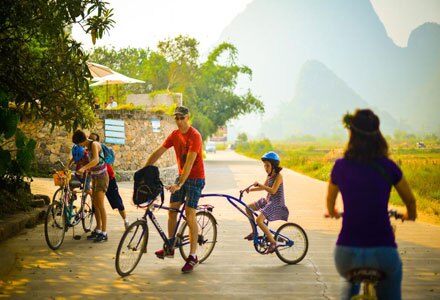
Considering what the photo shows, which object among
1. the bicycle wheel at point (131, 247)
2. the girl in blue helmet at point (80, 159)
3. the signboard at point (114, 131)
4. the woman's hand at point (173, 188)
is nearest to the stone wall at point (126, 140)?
the signboard at point (114, 131)

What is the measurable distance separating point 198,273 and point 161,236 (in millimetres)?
619

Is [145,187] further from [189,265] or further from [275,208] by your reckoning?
[275,208]

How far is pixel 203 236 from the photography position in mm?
7793

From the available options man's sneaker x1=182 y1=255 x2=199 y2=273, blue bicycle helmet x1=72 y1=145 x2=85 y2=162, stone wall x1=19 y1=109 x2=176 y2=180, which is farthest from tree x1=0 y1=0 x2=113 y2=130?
stone wall x1=19 y1=109 x2=176 y2=180

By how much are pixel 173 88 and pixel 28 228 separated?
38743 millimetres

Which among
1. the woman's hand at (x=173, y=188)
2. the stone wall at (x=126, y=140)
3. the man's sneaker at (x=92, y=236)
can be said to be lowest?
the man's sneaker at (x=92, y=236)

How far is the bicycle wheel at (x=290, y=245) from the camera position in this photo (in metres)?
7.84

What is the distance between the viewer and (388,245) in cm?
365

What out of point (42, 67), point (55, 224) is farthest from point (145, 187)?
point (42, 67)

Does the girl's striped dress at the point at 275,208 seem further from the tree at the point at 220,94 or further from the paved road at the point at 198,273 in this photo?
the tree at the point at 220,94

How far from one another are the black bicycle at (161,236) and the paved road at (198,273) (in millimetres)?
166

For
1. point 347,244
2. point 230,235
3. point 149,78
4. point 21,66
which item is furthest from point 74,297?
point 149,78

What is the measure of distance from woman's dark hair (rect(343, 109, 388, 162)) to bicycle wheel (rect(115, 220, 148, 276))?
359cm

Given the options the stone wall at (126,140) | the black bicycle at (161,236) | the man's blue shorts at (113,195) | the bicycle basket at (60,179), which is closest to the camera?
the black bicycle at (161,236)
